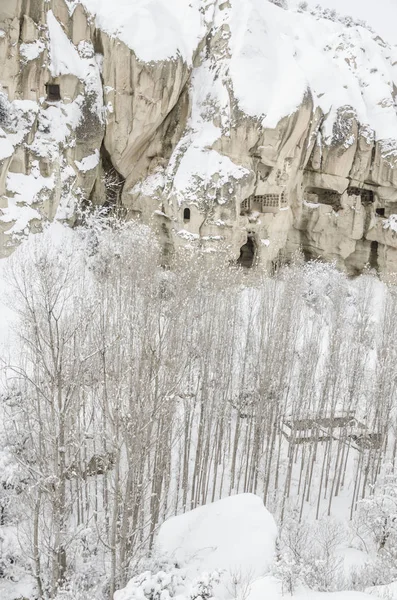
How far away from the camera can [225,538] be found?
797 centimetres

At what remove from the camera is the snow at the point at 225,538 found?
7441 mm

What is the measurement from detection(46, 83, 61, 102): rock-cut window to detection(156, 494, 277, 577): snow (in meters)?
19.1

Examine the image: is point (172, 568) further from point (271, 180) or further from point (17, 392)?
point (271, 180)

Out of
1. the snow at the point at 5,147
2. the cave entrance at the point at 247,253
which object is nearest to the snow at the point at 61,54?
the snow at the point at 5,147

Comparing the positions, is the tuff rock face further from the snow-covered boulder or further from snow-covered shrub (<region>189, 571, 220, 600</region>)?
snow-covered shrub (<region>189, 571, 220, 600</region>)

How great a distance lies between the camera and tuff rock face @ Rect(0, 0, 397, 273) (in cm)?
1936

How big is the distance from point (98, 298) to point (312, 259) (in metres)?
17.8

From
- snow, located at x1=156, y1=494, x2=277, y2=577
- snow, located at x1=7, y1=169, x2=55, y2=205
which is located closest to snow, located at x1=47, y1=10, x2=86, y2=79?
snow, located at x1=7, y1=169, x2=55, y2=205

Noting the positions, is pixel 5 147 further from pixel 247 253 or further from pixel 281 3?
pixel 281 3

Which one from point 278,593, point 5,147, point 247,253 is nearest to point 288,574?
point 278,593

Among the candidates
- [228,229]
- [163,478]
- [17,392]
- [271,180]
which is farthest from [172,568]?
[271,180]

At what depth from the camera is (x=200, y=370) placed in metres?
14.2

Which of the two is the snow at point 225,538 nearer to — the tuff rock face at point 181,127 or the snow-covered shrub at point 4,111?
the tuff rock face at point 181,127

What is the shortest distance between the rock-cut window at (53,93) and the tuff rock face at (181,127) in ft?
0.17
